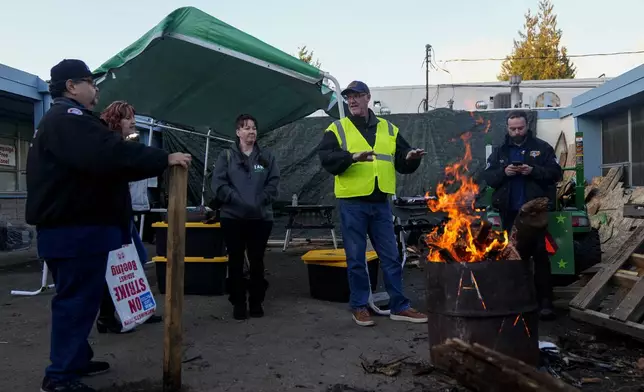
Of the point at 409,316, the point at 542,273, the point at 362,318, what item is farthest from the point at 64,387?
the point at 542,273

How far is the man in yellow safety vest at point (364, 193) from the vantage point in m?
4.76

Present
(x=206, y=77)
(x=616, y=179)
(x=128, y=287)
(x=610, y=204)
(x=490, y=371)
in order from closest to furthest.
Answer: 1. (x=490, y=371)
2. (x=128, y=287)
3. (x=206, y=77)
4. (x=610, y=204)
5. (x=616, y=179)

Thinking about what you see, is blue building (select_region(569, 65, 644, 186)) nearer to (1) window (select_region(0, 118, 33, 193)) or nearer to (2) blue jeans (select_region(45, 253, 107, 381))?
(2) blue jeans (select_region(45, 253, 107, 381))

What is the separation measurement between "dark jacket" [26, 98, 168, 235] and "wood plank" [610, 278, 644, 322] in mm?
3455

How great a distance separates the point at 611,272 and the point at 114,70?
16.8 ft

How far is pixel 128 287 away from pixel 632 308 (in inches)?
155

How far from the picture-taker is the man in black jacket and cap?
288 centimetres

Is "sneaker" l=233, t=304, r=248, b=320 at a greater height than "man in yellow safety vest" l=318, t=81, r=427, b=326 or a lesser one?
lesser

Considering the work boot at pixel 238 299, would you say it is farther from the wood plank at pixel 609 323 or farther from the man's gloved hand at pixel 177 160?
the wood plank at pixel 609 323

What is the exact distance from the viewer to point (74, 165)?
2869 millimetres

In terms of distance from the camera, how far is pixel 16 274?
7582 mm

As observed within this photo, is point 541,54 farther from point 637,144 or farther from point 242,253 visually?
point 242,253

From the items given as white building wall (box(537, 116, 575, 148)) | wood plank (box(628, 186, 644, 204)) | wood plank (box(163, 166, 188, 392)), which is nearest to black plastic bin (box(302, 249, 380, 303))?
wood plank (box(163, 166, 188, 392))

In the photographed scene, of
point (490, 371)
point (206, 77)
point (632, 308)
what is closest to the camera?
point (490, 371)
